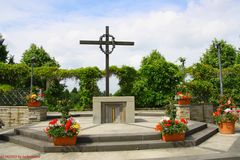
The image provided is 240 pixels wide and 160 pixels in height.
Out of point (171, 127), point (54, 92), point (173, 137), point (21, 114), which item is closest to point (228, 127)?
point (173, 137)

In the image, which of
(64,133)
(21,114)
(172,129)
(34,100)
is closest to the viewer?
(64,133)

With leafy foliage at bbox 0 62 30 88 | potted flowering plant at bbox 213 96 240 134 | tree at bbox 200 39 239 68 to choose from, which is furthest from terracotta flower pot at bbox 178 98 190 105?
tree at bbox 200 39 239 68

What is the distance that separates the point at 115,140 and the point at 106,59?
458cm

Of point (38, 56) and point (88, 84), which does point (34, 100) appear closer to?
point (88, 84)

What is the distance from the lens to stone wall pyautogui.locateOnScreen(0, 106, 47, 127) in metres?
11.7

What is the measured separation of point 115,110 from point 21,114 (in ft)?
18.9

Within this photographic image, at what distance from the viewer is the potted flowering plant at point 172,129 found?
6.65 m

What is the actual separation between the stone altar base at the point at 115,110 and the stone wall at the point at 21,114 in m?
3.83

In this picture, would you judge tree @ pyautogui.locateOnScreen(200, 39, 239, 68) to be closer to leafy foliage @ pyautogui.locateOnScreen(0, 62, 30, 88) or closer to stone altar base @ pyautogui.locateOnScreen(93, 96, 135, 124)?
leafy foliage @ pyautogui.locateOnScreen(0, 62, 30, 88)

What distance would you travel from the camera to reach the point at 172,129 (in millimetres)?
6613

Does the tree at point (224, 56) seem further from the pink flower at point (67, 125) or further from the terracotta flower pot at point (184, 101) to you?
the pink flower at point (67, 125)

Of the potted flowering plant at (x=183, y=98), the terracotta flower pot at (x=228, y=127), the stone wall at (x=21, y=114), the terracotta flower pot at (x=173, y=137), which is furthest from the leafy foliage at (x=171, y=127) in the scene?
the stone wall at (x=21, y=114)

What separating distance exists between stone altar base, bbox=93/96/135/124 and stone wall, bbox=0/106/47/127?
12.6 ft

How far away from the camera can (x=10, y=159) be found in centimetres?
564
